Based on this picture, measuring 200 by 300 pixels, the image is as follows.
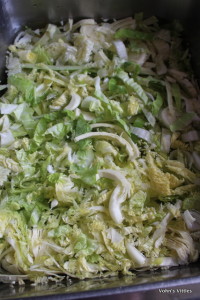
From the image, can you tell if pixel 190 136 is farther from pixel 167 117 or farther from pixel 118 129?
pixel 118 129

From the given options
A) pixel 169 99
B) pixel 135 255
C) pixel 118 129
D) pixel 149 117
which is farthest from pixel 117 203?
pixel 169 99

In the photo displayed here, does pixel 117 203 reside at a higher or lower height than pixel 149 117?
lower

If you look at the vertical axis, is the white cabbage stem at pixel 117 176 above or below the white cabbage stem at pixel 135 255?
above

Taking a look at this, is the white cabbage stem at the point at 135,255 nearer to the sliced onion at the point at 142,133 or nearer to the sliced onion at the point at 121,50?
the sliced onion at the point at 142,133

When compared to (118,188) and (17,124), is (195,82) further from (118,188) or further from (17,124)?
(17,124)

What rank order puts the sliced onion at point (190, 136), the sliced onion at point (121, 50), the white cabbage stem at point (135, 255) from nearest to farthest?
the white cabbage stem at point (135, 255) → the sliced onion at point (190, 136) → the sliced onion at point (121, 50)

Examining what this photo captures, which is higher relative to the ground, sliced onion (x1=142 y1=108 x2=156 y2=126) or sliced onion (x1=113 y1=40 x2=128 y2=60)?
sliced onion (x1=113 y1=40 x2=128 y2=60)

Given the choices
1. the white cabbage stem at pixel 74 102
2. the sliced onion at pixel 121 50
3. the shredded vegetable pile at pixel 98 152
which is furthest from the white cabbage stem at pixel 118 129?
the sliced onion at pixel 121 50

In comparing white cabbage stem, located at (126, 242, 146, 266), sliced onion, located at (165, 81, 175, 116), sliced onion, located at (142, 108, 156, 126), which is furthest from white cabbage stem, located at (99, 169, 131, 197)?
sliced onion, located at (165, 81, 175, 116)

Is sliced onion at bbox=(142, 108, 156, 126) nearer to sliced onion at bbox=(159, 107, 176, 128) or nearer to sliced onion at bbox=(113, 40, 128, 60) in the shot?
sliced onion at bbox=(159, 107, 176, 128)
